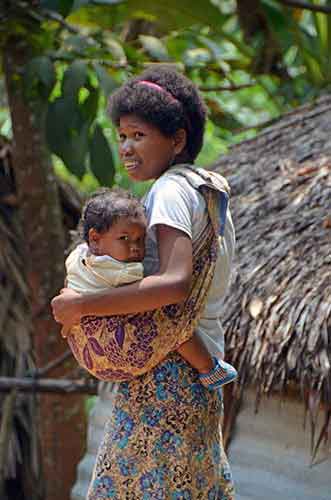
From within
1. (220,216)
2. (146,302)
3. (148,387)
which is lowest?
(148,387)

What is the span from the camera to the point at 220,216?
7.45 feet

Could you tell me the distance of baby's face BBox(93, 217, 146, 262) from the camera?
7.14 feet

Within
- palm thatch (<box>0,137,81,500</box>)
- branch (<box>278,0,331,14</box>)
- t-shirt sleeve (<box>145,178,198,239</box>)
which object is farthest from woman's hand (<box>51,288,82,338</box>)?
palm thatch (<box>0,137,81,500</box>)

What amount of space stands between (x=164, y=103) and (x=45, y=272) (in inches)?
123

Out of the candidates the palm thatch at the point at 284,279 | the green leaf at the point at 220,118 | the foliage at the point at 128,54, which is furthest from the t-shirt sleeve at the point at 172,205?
the green leaf at the point at 220,118

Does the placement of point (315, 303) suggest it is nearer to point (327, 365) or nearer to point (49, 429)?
point (327, 365)

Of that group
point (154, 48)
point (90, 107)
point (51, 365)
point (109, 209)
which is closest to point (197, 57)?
point (154, 48)

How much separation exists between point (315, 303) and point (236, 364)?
380 millimetres

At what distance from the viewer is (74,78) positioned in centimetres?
423

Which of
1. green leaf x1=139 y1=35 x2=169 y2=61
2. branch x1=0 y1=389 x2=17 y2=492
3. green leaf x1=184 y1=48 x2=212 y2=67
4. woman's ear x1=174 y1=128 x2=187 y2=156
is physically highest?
woman's ear x1=174 y1=128 x2=187 y2=156

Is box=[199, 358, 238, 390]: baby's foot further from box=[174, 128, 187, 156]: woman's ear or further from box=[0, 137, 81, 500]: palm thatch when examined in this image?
box=[0, 137, 81, 500]: palm thatch

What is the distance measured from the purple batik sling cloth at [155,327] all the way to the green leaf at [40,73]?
7.30 feet

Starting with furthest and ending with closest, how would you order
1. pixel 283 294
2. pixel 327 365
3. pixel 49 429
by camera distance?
pixel 49 429
pixel 283 294
pixel 327 365

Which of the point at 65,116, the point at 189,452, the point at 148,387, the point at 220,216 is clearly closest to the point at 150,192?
the point at 220,216
